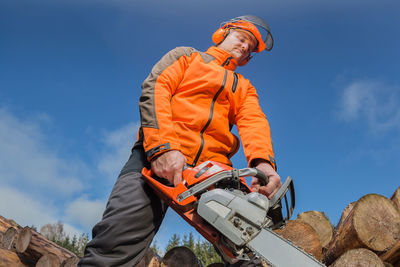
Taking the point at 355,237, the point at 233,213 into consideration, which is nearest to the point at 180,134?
the point at 233,213

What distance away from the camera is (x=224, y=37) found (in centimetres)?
279

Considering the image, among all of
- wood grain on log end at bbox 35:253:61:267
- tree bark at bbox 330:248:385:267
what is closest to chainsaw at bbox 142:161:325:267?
tree bark at bbox 330:248:385:267

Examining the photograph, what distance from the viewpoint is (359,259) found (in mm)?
2748

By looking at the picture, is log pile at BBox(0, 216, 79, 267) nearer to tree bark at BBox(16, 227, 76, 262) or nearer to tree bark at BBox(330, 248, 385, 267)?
tree bark at BBox(16, 227, 76, 262)

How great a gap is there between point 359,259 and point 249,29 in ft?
6.78

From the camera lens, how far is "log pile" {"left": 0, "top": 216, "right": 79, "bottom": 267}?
3.99 meters

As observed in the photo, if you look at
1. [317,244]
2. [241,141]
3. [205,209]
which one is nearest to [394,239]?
[317,244]

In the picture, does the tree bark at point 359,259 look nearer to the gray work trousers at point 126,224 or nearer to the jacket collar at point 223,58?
the gray work trousers at point 126,224

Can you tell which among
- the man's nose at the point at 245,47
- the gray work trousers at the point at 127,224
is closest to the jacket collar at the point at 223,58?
the man's nose at the point at 245,47

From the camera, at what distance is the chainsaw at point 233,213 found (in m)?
1.45

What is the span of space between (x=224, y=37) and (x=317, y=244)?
2.09m

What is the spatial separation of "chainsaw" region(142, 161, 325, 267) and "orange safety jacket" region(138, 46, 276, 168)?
0.31 m

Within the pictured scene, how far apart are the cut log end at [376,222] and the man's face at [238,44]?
5.55 feet

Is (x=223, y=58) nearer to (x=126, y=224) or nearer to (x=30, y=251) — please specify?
(x=126, y=224)
